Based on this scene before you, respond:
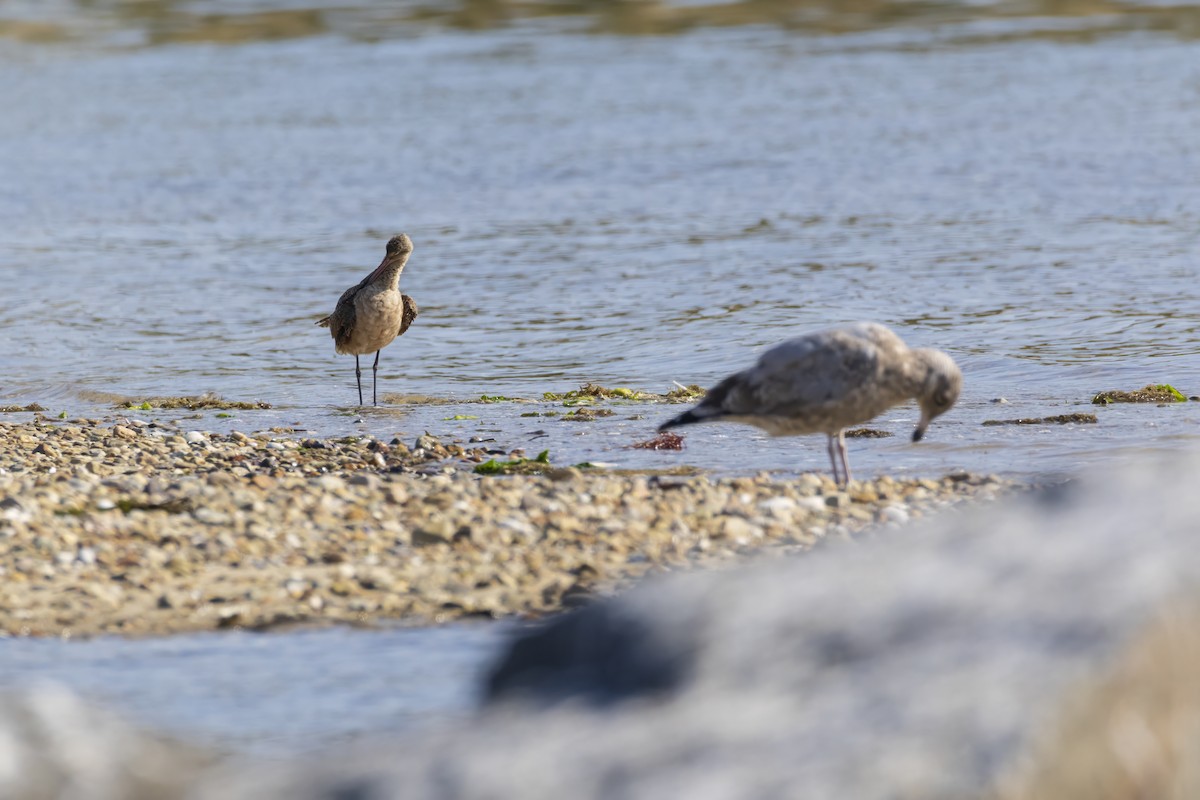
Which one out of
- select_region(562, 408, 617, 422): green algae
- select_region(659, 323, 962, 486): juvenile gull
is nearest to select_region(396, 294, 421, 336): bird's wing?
select_region(562, 408, 617, 422): green algae

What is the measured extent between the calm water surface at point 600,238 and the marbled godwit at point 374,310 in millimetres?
714

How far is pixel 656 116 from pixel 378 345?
18.6m

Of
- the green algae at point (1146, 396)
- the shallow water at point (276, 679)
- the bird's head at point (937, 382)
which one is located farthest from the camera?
the green algae at point (1146, 396)

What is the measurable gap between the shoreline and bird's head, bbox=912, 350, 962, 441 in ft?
1.46

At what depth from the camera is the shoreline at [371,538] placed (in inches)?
283

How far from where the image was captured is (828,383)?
8.81 m

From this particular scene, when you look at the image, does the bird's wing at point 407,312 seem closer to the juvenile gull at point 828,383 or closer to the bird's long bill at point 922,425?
the juvenile gull at point 828,383

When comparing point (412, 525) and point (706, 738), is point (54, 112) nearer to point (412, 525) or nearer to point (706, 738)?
point (412, 525)

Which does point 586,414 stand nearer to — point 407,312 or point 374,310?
point 374,310

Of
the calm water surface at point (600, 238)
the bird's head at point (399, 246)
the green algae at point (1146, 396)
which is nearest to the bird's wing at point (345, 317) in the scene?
the bird's head at point (399, 246)

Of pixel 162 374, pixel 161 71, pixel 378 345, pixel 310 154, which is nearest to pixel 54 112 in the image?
pixel 161 71

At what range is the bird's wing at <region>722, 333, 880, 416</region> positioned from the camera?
28.8 ft

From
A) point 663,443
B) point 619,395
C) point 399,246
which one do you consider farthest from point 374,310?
point 663,443

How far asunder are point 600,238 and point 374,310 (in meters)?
8.14
